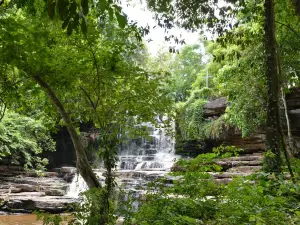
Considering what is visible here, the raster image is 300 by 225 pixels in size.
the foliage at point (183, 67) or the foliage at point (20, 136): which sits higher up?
the foliage at point (183, 67)

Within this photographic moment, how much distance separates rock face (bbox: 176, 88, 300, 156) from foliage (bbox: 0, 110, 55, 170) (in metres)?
6.97

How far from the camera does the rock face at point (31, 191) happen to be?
34.7 feet

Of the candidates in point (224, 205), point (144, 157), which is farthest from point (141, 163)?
point (224, 205)

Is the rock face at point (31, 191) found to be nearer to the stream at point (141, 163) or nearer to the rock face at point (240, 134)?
the stream at point (141, 163)

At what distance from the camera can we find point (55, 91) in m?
5.14

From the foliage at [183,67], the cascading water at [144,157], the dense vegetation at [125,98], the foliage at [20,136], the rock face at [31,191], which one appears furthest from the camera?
the foliage at [183,67]

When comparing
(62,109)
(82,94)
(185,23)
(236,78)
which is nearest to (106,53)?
(82,94)

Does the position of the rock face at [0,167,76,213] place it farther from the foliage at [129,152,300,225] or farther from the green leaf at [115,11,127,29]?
the green leaf at [115,11,127,29]

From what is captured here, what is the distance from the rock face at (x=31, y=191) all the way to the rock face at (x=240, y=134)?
17.0 ft

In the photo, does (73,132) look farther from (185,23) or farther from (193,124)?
(193,124)

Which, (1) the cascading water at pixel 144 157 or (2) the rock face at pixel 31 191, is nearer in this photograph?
(2) the rock face at pixel 31 191

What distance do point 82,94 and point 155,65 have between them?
2596 cm

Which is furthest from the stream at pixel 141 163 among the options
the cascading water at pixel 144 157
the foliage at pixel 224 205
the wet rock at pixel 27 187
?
the foliage at pixel 224 205

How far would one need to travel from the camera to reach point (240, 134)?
1428 centimetres
